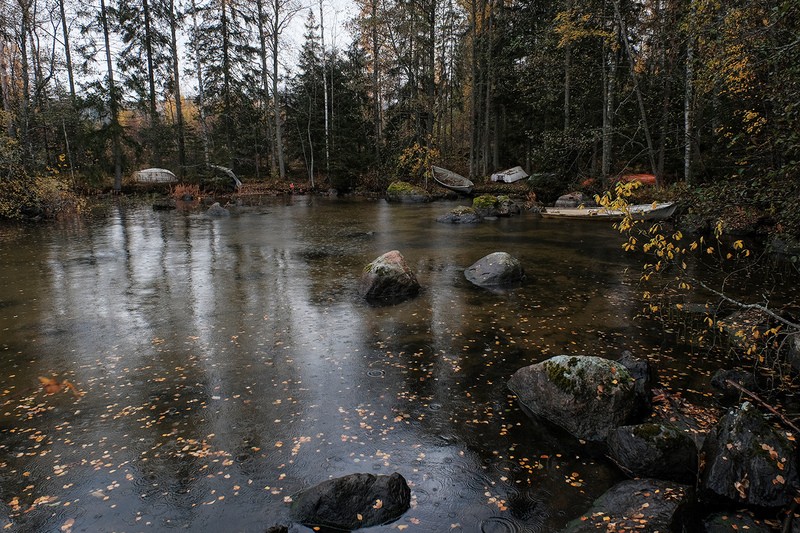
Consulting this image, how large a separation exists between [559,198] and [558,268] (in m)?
13.5

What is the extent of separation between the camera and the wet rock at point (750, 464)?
12.5 feet

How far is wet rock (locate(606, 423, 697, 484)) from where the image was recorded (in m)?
4.29

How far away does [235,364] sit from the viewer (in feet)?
22.4

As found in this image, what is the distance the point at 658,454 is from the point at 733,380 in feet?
7.23

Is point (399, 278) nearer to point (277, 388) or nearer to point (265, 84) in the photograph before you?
point (277, 388)

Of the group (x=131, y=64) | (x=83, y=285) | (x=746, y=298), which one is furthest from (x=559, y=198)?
(x=131, y=64)

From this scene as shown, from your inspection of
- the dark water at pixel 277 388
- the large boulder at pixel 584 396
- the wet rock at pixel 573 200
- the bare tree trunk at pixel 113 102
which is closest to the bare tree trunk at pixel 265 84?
the bare tree trunk at pixel 113 102

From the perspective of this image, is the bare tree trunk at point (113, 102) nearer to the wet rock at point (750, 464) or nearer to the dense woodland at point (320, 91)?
the dense woodland at point (320, 91)

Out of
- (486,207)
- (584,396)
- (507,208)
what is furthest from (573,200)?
(584,396)

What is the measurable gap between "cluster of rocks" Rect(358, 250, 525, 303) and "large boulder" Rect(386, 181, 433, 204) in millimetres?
20329

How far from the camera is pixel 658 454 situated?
4312 mm

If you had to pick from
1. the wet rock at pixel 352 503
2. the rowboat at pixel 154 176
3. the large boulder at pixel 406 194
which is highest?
the rowboat at pixel 154 176

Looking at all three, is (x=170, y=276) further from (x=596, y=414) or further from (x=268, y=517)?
(x=596, y=414)

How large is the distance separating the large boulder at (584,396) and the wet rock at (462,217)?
53.1 ft
